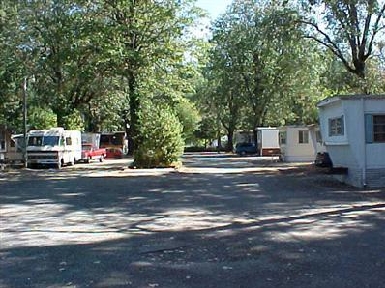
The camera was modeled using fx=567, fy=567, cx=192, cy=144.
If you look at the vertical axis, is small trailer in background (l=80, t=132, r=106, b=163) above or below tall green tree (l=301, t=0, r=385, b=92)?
below

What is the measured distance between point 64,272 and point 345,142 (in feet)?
47.1

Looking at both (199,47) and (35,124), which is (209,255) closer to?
(199,47)

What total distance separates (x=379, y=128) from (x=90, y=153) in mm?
28292

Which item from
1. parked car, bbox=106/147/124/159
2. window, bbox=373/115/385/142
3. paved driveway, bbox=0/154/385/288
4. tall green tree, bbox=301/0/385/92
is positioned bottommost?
paved driveway, bbox=0/154/385/288

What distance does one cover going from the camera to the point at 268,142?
5272cm

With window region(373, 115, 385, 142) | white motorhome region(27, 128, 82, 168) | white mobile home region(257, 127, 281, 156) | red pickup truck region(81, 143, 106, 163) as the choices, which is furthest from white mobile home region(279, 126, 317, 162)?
window region(373, 115, 385, 142)

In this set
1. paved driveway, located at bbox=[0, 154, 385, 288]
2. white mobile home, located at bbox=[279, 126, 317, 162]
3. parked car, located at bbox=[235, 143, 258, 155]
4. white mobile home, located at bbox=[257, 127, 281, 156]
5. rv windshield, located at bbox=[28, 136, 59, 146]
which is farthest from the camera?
parked car, located at bbox=[235, 143, 258, 155]

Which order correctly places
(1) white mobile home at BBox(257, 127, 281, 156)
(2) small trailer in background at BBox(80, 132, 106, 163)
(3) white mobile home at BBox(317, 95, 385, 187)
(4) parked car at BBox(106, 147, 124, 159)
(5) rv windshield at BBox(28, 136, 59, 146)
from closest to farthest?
(3) white mobile home at BBox(317, 95, 385, 187), (5) rv windshield at BBox(28, 136, 59, 146), (2) small trailer in background at BBox(80, 132, 106, 163), (1) white mobile home at BBox(257, 127, 281, 156), (4) parked car at BBox(106, 147, 124, 159)

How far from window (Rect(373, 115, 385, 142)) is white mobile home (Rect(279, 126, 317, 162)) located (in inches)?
807

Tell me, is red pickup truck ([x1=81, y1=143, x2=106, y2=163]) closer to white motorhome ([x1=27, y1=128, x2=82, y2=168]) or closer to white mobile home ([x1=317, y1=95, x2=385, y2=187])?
white motorhome ([x1=27, y1=128, x2=82, y2=168])

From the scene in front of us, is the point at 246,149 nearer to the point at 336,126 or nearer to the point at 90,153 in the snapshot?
the point at 90,153

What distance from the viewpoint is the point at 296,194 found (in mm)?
16875

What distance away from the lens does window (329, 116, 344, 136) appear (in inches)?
786

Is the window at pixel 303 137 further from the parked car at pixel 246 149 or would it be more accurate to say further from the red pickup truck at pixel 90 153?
the parked car at pixel 246 149
